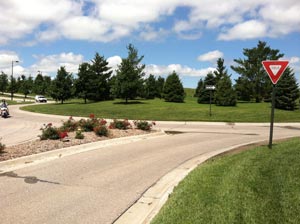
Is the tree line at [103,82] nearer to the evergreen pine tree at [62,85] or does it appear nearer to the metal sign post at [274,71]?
the evergreen pine tree at [62,85]

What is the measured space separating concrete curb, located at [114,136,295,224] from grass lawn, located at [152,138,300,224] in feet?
0.73

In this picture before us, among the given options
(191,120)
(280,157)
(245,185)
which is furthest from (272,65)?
(191,120)

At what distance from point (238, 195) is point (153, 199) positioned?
1541mm

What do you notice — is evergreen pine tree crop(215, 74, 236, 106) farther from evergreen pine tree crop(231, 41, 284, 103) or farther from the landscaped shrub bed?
the landscaped shrub bed

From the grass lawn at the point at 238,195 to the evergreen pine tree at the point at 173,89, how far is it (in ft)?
136

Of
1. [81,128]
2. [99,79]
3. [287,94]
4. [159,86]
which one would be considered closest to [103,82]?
[99,79]

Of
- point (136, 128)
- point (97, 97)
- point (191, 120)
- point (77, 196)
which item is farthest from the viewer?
point (97, 97)

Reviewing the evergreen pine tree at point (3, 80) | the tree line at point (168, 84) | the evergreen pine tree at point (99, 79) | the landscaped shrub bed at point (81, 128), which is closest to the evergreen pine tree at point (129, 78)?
the tree line at point (168, 84)

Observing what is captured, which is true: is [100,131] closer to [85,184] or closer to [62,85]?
[85,184]

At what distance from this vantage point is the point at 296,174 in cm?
751

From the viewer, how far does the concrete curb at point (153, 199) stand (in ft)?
17.9

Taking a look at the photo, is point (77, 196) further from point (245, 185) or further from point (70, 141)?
point (70, 141)

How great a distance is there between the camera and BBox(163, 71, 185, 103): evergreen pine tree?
5047cm

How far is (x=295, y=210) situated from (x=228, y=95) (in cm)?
3977
